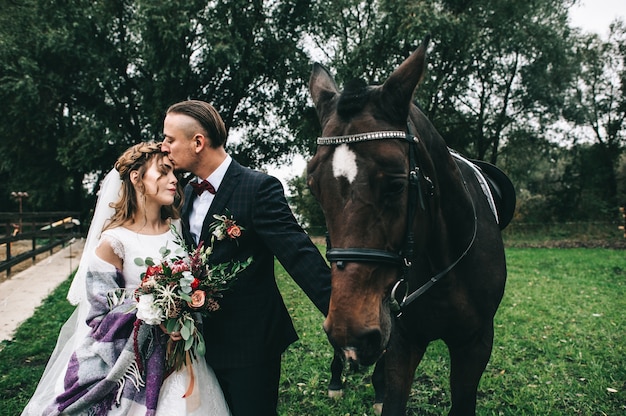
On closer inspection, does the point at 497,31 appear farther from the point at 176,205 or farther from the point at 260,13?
the point at 176,205

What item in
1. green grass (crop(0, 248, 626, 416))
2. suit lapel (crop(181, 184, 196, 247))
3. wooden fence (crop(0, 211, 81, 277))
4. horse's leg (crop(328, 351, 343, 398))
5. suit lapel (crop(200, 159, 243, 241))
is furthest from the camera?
wooden fence (crop(0, 211, 81, 277))

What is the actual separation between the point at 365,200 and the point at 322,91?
2.77 feet

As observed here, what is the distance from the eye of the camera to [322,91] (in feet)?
7.95

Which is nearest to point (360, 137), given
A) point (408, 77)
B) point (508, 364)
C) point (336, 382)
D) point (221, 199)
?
point (408, 77)

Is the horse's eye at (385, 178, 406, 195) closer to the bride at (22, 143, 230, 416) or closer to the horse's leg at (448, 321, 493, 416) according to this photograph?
the bride at (22, 143, 230, 416)

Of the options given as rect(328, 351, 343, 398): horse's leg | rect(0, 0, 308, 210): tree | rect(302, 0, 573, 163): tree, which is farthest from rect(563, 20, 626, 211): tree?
rect(328, 351, 343, 398): horse's leg

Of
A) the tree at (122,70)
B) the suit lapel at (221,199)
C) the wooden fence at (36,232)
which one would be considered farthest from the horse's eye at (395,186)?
the tree at (122,70)

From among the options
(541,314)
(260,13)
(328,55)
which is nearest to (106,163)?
(260,13)

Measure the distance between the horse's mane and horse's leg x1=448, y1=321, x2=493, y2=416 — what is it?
1697mm

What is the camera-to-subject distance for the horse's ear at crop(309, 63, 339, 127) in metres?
2.36

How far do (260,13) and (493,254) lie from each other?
17.3 metres

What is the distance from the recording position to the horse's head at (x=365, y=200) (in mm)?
1785

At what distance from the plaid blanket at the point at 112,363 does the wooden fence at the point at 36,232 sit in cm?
894

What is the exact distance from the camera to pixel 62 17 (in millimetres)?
16906
